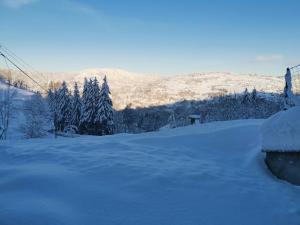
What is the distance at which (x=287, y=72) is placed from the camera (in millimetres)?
9188

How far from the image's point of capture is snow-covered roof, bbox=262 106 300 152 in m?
6.62

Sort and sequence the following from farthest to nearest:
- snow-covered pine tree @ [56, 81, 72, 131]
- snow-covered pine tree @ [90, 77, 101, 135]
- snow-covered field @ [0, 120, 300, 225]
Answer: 1. snow-covered pine tree @ [56, 81, 72, 131]
2. snow-covered pine tree @ [90, 77, 101, 135]
3. snow-covered field @ [0, 120, 300, 225]

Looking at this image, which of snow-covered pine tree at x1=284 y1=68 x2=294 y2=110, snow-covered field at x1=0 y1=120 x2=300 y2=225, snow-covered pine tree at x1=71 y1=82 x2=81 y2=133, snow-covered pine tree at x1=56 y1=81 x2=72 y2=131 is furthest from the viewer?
snow-covered pine tree at x1=56 y1=81 x2=72 y2=131

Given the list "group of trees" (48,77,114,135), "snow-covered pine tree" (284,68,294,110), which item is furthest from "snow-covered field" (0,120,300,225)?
"group of trees" (48,77,114,135)

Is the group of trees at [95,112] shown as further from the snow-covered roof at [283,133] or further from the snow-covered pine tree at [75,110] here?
the snow-covered roof at [283,133]

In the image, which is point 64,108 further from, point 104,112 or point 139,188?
point 139,188

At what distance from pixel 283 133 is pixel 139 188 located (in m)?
3.27

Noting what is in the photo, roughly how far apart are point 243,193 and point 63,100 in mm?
51201

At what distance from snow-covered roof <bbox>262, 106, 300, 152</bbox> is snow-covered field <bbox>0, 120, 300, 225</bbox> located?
0.51 metres

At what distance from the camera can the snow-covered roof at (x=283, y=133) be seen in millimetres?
6621

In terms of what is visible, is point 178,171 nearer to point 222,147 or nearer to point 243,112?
point 222,147

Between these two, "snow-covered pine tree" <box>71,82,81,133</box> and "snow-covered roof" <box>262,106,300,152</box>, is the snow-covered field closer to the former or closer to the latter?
"snow-covered roof" <box>262,106,300,152</box>

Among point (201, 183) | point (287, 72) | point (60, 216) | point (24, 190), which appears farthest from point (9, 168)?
point (287, 72)

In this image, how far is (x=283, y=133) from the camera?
22.6 ft
